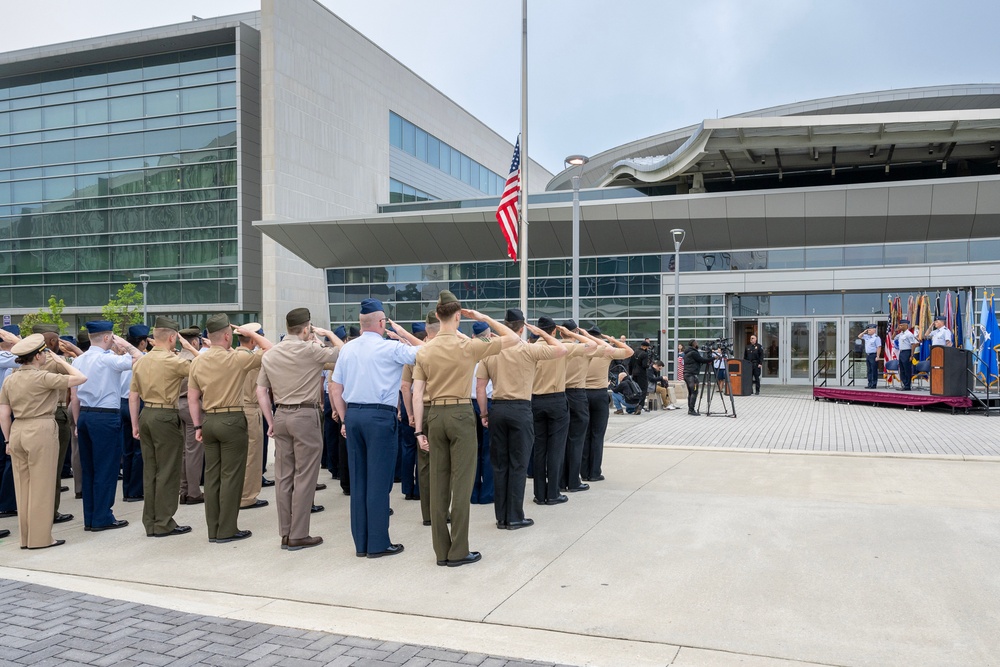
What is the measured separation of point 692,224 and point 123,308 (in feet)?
109

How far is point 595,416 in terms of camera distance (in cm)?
891

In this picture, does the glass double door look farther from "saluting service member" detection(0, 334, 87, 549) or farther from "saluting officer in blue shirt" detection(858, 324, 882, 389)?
"saluting service member" detection(0, 334, 87, 549)

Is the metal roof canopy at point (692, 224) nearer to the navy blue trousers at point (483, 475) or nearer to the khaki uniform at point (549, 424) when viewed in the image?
the navy blue trousers at point (483, 475)

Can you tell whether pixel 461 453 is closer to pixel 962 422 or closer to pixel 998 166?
pixel 962 422

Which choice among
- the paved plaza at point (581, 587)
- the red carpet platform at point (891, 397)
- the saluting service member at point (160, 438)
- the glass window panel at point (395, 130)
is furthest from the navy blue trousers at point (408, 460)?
the glass window panel at point (395, 130)

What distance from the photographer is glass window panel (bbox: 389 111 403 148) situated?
46.6 meters

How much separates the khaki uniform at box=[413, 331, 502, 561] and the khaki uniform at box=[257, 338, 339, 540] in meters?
1.07

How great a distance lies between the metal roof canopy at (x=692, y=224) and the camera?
25.3 m

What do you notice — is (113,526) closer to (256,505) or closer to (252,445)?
(256,505)

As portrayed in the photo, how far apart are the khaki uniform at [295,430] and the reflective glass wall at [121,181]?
125ft

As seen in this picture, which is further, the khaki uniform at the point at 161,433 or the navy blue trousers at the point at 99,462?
the navy blue trousers at the point at 99,462

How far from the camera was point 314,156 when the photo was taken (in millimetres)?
41281

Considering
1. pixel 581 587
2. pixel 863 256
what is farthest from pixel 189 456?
pixel 863 256

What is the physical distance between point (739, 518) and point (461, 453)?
2885mm
